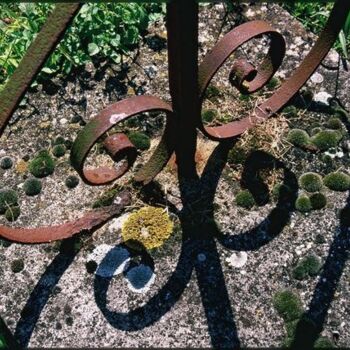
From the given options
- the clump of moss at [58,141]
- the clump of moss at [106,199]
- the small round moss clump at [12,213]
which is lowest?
the small round moss clump at [12,213]

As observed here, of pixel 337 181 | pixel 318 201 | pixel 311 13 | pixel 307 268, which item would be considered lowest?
pixel 307 268

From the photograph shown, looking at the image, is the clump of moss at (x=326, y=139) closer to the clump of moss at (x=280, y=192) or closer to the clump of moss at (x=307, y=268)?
the clump of moss at (x=280, y=192)

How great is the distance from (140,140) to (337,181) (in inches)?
35.9

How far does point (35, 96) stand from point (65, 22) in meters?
1.35

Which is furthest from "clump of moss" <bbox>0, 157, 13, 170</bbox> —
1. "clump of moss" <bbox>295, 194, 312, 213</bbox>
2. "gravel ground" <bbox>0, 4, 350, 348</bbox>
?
"clump of moss" <bbox>295, 194, 312, 213</bbox>

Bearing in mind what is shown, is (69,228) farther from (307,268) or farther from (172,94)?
(307,268)

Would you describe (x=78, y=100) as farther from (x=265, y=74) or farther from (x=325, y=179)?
(x=325, y=179)

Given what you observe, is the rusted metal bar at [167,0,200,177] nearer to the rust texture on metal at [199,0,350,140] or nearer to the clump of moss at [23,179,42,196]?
the rust texture on metal at [199,0,350,140]

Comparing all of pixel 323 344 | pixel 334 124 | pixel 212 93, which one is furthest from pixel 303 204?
pixel 212 93

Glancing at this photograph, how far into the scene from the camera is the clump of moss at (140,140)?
2.78 metres

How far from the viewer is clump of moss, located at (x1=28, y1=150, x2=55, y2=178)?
2.72 meters

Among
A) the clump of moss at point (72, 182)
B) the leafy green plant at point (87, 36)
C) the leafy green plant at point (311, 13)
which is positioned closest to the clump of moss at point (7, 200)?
the clump of moss at point (72, 182)

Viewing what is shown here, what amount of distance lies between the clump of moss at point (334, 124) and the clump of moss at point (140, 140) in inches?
33.5

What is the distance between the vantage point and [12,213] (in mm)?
2629
